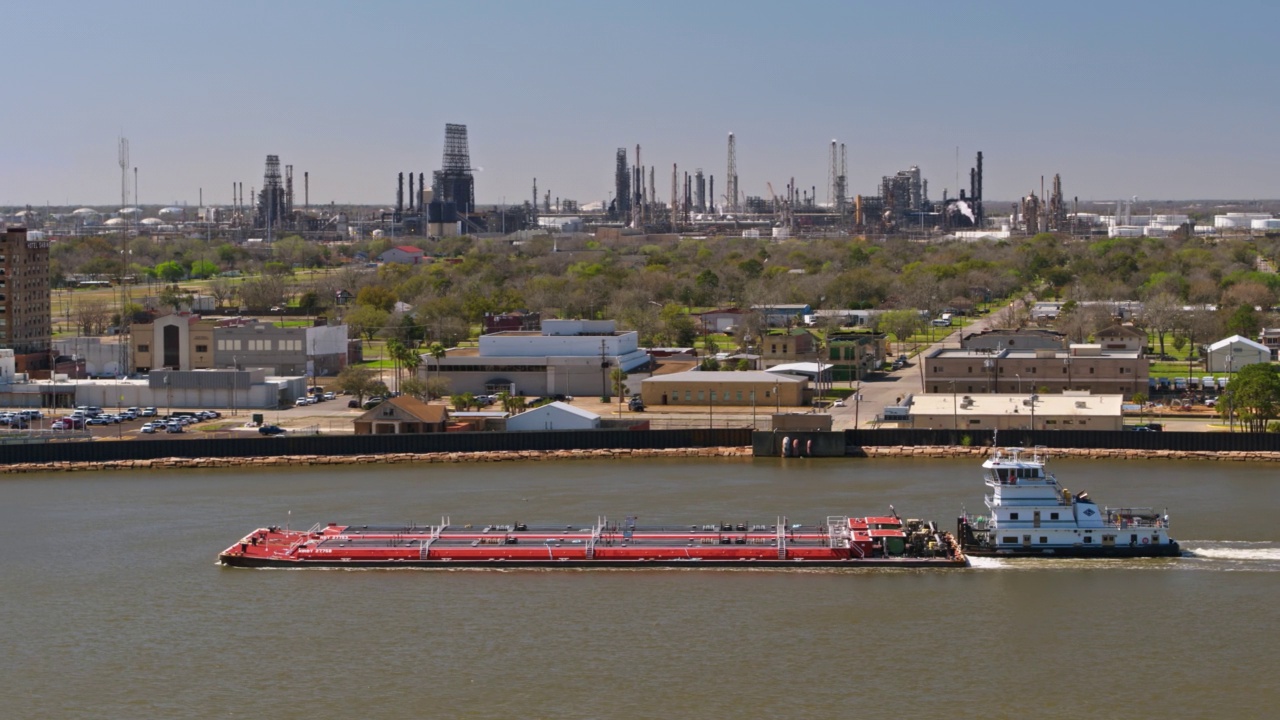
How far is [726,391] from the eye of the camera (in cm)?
2973

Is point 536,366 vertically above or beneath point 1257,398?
above

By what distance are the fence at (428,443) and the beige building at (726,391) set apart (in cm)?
432

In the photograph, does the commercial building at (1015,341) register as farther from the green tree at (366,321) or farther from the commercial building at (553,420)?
the green tree at (366,321)

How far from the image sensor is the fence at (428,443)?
80.2ft

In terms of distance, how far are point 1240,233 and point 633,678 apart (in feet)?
347

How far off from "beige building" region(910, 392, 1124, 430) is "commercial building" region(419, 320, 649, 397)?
22.9 feet

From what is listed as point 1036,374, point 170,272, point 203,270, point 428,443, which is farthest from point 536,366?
point 203,270

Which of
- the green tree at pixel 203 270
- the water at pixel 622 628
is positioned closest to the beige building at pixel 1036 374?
the water at pixel 622 628

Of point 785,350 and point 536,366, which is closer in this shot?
point 536,366

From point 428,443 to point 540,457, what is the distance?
5.43 ft

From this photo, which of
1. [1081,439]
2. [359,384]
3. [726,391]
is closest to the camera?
[1081,439]

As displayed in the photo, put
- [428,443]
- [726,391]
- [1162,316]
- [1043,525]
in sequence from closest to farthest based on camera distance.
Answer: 1. [1043,525]
2. [428,443]
3. [726,391]
4. [1162,316]

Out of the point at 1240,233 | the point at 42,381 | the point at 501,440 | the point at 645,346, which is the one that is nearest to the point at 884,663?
the point at 501,440

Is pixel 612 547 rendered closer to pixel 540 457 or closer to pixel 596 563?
pixel 596 563
